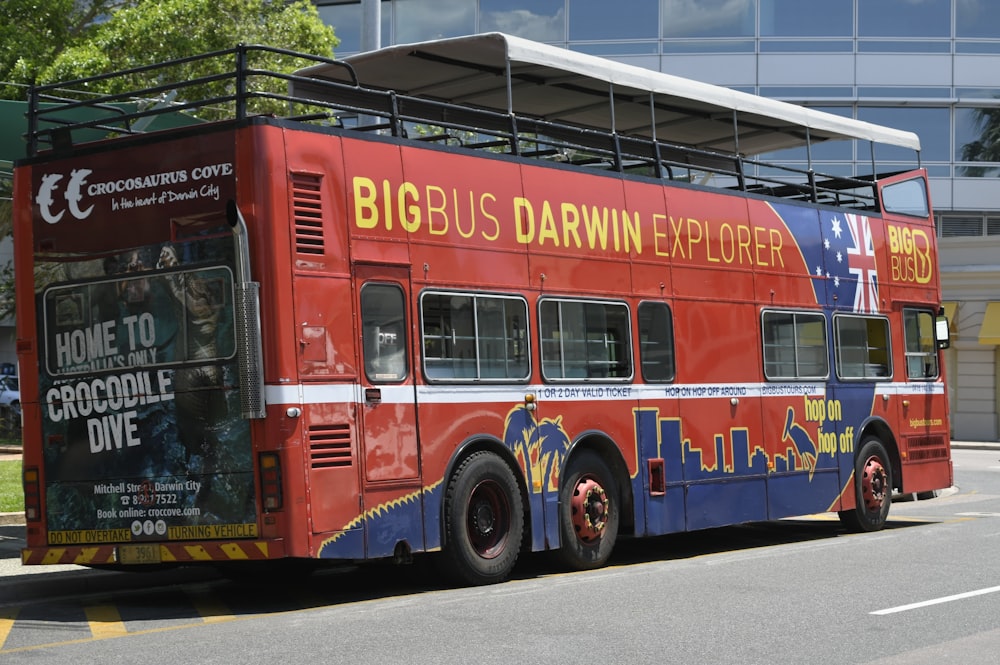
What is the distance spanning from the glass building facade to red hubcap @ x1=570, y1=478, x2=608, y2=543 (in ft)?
95.3

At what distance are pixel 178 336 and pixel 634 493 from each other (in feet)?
16.2

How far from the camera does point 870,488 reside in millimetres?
17859

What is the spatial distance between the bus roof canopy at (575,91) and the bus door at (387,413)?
8.31ft

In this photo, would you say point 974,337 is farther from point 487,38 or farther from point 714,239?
point 487,38

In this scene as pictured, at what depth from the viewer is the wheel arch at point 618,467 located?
1365 centimetres

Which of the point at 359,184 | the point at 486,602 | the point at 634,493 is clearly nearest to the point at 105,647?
the point at 486,602

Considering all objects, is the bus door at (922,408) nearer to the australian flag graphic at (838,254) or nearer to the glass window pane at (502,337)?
the australian flag graphic at (838,254)

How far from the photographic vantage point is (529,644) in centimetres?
886

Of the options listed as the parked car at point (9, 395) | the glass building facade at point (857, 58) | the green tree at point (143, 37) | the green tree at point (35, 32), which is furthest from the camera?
the glass building facade at point (857, 58)

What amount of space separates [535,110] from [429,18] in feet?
88.6

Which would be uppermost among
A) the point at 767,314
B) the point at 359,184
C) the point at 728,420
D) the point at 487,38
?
the point at 487,38

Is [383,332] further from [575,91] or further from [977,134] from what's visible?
[977,134]

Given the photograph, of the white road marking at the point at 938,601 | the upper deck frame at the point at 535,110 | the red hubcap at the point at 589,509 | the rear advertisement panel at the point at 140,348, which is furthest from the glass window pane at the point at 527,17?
the white road marking at the point at 938,601

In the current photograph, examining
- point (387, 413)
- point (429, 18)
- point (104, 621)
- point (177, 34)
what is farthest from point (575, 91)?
point (429, 18)
